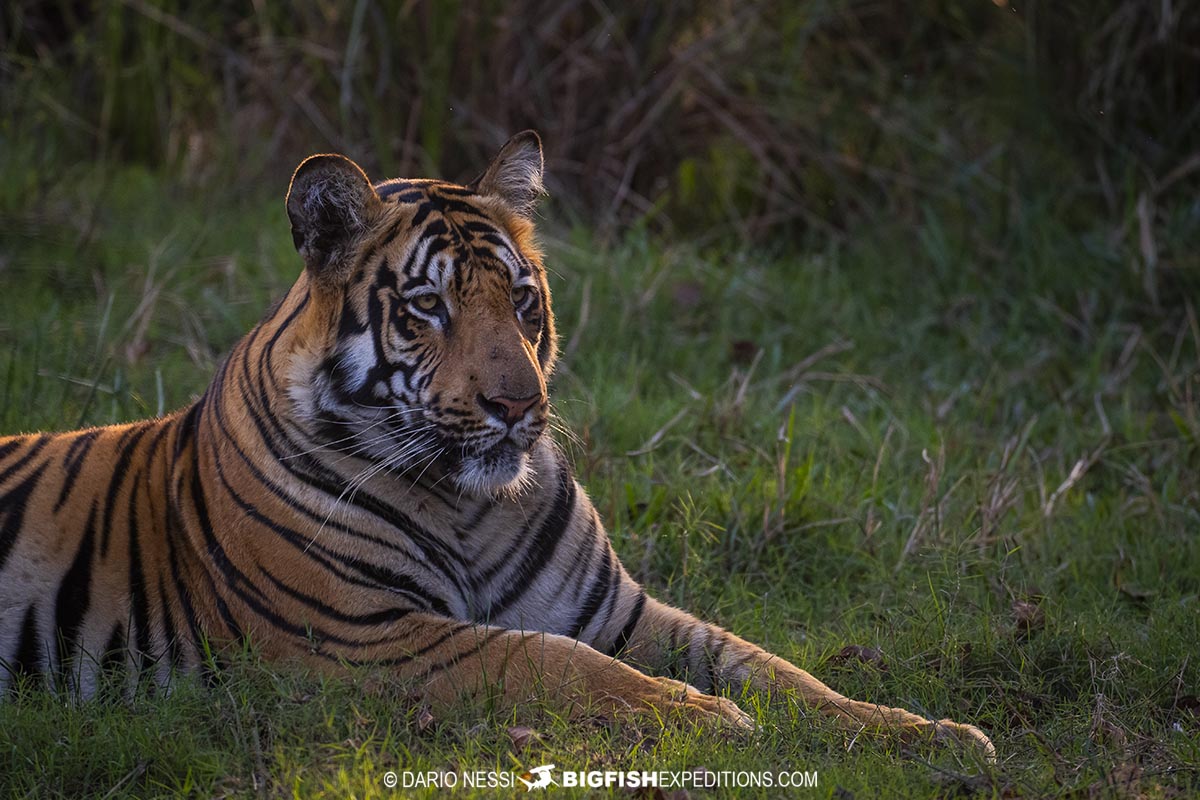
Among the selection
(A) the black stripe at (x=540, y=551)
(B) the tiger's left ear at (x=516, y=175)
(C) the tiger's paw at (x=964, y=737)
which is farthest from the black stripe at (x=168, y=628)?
(C) the tiger's paw at (x=964, y=737)

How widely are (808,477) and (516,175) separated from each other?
1.46 metres

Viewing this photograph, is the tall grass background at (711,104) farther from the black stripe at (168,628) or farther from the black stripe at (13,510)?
the black stripe at (168,628)

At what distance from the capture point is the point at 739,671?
3445mm

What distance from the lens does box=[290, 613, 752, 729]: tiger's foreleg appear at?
309 centimetres

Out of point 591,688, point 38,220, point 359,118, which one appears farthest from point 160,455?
point 359,118

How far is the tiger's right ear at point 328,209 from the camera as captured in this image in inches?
132

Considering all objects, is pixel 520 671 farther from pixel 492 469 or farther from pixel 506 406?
pixel 506 406

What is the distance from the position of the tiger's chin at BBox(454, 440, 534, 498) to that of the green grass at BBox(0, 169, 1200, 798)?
21.2 inches

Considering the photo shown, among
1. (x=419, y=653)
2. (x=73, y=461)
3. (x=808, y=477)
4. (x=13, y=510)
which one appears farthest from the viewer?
(x=808, y=477)

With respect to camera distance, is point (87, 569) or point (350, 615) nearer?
point (350, 615)

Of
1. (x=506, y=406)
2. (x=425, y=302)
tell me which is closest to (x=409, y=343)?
(x=425, y=302)

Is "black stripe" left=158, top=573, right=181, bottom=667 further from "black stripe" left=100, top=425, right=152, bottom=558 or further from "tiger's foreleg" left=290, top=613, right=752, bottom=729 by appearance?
"tiger's foreleg" left=290, top=613, right=752, bottom=729

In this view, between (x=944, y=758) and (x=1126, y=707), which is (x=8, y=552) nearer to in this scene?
(x=944, y=758)

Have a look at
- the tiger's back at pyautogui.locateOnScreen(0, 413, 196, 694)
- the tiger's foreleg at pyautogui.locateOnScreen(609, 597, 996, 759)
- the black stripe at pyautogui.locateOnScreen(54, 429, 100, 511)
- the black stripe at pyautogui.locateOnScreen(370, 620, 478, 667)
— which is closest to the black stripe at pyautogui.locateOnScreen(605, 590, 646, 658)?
the tiger's foreleg at pyautogui.locateOnScreen(609, 597, 996, 759)
